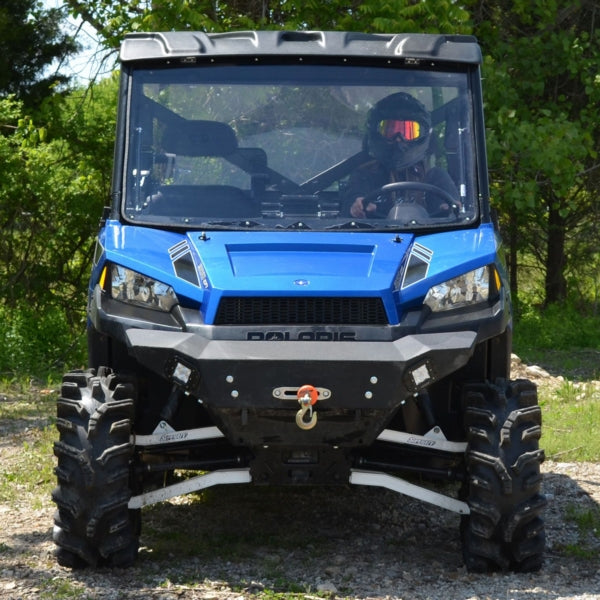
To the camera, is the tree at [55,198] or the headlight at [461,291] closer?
the headlight at [461,291]

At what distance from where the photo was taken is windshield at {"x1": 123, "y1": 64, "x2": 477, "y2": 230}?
5.80 m

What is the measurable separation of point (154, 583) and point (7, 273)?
10734 mm

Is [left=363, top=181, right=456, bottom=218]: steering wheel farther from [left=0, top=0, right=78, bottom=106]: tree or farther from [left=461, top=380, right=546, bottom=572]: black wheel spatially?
[left=0, top=0, right=78, bottom=106]: tree

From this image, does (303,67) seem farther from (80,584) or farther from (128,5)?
(128,5)

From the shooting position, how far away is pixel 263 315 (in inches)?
200

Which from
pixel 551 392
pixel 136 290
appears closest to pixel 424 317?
pixel 136 290

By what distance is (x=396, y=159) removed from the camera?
596 cm

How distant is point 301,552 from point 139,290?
1458 mm

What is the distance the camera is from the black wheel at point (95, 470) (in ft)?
16.8

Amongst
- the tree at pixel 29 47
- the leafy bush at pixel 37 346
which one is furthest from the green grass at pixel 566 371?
the tree at pixel 29 47

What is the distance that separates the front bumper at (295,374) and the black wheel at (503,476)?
32 cm

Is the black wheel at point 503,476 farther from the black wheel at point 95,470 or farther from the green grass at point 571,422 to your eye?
the green grass at point 571,422

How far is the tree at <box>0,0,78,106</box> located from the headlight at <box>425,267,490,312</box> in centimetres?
1451

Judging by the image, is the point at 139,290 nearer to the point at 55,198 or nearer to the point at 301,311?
the point at 301,311
